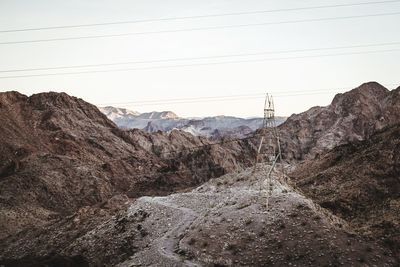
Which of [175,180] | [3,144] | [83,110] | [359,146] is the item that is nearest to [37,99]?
[83,110]

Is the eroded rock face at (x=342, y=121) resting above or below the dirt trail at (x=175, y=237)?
above

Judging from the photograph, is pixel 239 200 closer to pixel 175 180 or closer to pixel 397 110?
pixel 175 180

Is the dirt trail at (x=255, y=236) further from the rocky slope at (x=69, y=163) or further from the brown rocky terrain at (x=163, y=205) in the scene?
the rocky slope at (x=69, y=163)

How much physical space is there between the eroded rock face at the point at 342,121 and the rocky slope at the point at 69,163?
461 inches

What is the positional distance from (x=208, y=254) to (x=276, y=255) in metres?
3.84

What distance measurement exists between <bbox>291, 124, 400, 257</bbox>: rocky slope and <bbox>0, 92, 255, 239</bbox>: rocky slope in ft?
87.5

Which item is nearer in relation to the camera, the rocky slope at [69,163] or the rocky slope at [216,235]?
the rocky slope at [216,235]

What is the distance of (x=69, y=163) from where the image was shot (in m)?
62.9

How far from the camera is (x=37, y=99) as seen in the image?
8369 cm

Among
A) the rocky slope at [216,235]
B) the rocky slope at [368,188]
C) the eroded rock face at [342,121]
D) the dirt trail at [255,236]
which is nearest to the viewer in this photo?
the dirt trail at [255,236]

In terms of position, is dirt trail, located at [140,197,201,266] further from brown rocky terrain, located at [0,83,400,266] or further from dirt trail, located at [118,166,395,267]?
brown rocky terrain, located at [0,83,400,266]

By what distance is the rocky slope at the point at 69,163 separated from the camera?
5384cm

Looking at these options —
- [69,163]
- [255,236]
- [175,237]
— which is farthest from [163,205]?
[69,163]

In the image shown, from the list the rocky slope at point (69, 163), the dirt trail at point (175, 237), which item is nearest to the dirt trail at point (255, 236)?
the dirt trail at point (175, 237)
